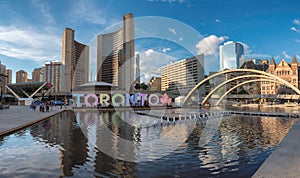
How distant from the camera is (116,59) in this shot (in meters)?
131

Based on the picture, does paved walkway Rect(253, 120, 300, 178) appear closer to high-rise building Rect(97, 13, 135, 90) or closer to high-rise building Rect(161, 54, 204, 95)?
high-rise building Rect(97, 13, 135, 90)

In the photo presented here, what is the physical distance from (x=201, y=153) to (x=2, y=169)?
8127 millimetres

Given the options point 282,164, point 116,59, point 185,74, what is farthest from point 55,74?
point 282,164

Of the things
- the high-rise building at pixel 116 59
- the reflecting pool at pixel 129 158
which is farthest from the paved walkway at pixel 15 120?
the high-rise building at pixel 116 59

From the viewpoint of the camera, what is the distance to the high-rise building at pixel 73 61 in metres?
151

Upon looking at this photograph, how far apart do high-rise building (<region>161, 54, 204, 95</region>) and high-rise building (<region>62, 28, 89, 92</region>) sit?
219ft

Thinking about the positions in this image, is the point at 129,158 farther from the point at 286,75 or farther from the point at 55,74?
the point at 55,74

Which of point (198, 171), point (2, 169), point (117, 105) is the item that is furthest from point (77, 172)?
point (117, 105)

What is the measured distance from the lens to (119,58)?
130750mm

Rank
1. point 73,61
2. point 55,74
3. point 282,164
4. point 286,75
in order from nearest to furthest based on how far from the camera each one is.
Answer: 1. point 282,164
2. point 286,75
3. point 73,61
4. point 55,74

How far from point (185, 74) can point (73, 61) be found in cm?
8641

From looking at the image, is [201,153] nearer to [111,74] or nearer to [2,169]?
[2,169]

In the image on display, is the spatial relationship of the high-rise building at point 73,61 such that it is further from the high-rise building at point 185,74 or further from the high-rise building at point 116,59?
the high-rise building at point 185,74

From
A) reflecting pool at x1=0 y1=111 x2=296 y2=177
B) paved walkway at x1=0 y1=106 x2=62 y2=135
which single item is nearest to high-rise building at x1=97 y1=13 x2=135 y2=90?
paved walkway at x1=0 y1=106 x2=62 y2=135
